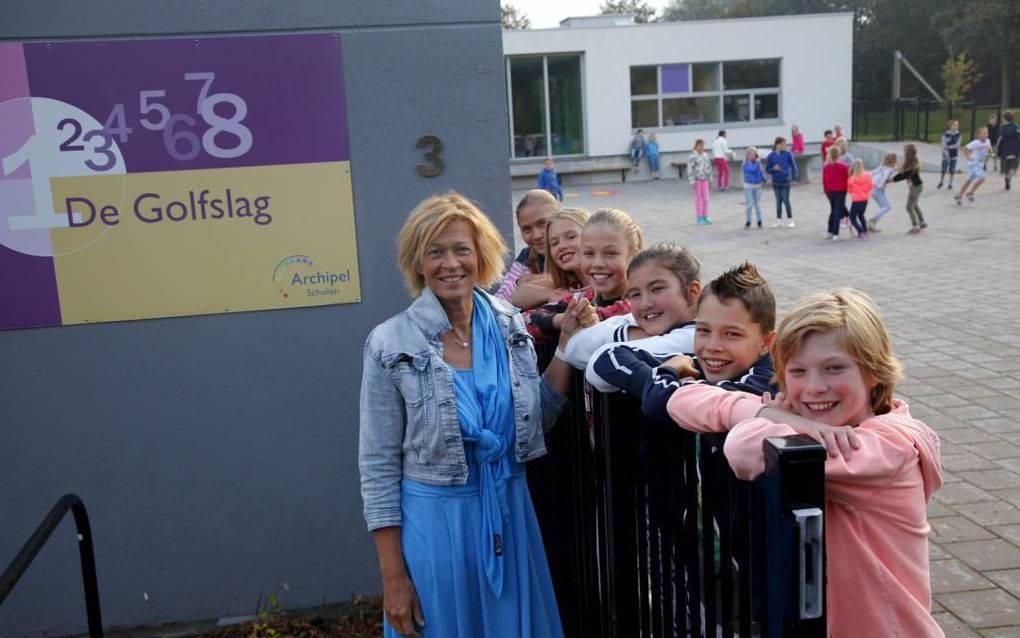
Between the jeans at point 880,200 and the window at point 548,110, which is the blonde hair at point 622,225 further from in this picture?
the window at point 548,110

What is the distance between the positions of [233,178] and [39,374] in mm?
1343

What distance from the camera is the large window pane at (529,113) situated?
117 feet

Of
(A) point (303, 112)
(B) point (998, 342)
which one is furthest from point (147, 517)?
(B) point (998, 342)

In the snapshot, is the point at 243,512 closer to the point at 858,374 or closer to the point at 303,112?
the point at 303,112

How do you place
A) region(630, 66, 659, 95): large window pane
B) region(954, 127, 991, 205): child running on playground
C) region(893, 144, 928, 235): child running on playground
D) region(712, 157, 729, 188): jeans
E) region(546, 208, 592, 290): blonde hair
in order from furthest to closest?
region(630, 66, 659, 95): large window pane < region(712, 157, 729, 188): jeans < region(954, 127, 991, 205): child running on playground < region(893, 144, 928, 235): child running on playground < region(546, 208, 592, 290): blonde hair

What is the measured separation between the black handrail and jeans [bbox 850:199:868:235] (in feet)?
55.8

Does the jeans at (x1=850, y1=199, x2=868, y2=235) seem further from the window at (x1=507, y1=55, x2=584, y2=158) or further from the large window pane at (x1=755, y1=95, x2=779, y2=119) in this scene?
the large window pane at (x1=755, y1=95, x2=779, y2=119)

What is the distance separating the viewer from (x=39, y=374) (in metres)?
4.57

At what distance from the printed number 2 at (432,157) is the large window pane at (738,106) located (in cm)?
3339

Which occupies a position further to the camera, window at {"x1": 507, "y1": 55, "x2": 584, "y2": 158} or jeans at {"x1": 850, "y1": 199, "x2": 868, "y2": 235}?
window at {"x1": 507, "y1": 55, "x2": 584, "y2": 158}

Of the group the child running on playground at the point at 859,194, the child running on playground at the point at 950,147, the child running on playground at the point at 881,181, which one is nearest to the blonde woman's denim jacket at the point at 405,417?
the child running on playground at the point at 859,194

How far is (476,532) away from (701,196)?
19840mm

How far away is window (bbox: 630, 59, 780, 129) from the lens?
35.7 metres

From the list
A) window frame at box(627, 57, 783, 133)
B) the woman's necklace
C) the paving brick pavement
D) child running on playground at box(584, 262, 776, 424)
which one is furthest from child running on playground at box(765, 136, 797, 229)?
child running on playground at box(584, 262, 776, 424)
